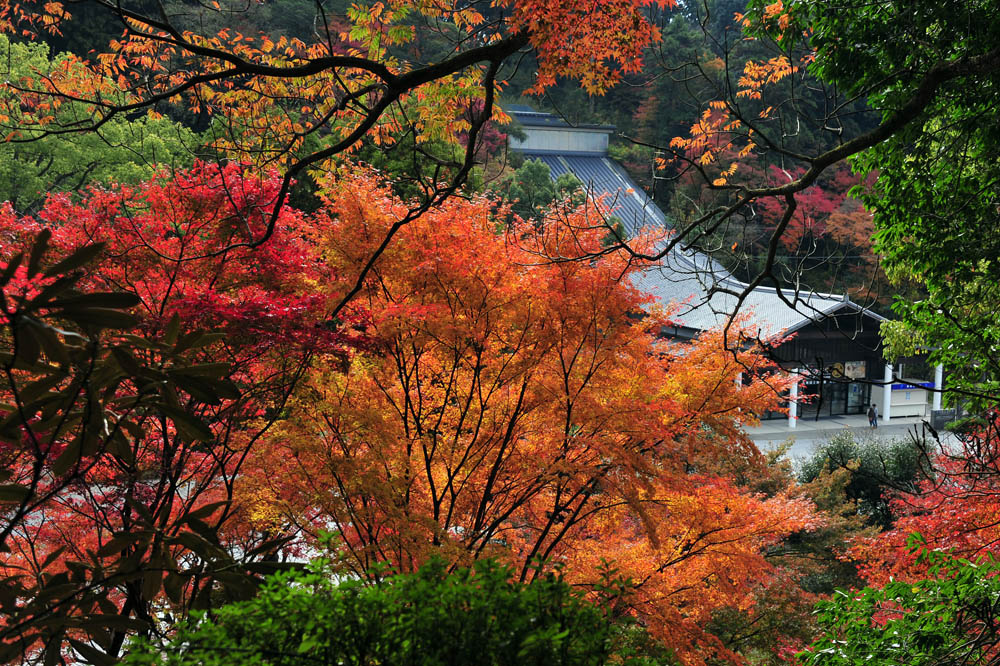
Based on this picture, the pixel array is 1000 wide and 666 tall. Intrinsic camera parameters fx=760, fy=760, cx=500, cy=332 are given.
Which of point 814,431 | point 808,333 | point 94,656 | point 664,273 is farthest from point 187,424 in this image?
point 814,431

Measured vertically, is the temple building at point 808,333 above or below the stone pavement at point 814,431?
above

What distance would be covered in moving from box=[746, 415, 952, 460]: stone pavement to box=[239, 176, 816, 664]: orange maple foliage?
38.8ft

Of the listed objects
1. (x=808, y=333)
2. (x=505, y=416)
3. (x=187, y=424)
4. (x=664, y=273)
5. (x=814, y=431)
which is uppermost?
(x=664, y=273)

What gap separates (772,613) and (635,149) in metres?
24.8

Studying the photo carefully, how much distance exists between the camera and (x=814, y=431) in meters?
20.6

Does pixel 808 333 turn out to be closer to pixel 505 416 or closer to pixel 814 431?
pixel 814 431

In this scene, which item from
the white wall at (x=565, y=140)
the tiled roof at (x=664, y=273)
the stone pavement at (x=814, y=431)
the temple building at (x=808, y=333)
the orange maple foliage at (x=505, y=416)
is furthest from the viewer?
the white wall at (x=565, y=140)

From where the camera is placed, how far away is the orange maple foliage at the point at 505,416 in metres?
5.91

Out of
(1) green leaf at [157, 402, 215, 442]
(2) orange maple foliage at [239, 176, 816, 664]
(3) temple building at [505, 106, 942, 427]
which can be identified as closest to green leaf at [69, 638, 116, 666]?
(1) green leaf at [157, 402, 215, 442]

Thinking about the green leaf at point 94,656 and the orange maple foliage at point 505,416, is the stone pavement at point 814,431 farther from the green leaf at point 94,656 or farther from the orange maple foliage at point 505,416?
the green leaf at point 94,656

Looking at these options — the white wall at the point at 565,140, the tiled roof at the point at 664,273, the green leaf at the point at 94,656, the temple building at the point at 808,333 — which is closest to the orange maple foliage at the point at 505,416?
the green leaf at the point at 94,656

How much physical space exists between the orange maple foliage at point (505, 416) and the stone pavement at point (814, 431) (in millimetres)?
11818

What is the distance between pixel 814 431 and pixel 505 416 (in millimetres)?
16466

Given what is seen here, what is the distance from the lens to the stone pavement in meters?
18.9
